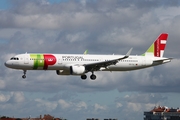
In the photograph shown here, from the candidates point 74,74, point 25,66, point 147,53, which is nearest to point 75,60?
point 74,74

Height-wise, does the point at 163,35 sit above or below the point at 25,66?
above

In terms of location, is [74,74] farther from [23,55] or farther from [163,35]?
[163,35]

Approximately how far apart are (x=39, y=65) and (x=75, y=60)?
8.17m

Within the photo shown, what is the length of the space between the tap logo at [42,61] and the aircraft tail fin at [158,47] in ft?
81.5

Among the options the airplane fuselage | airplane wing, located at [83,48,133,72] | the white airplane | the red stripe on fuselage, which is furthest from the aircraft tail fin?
the red stripe on fuselage

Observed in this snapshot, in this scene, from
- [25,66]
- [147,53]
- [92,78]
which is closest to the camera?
[25,66]

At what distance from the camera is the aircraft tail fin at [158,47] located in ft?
447

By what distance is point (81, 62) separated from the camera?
12388 centimetres

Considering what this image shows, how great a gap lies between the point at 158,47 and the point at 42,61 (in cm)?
3118

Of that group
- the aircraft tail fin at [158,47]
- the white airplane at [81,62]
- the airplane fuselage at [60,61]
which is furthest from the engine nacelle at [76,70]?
the aircraft tail fin at [158,47]

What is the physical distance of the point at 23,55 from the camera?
11994 centimetres

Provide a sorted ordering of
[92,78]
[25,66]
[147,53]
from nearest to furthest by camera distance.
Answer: [25,66]
[92,78]
[147,53]

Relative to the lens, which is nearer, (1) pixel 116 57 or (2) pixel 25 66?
(2) pixel 25 66

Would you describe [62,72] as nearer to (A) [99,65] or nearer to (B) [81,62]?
(B) [81,62]
